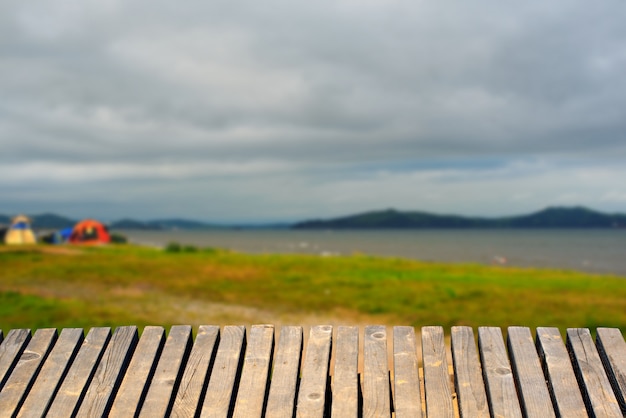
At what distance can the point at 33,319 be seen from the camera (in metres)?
15.6

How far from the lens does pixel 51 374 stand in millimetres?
3420

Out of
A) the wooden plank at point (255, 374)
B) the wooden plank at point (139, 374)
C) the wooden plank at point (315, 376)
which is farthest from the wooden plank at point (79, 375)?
the wooden plank at point (315, 376)

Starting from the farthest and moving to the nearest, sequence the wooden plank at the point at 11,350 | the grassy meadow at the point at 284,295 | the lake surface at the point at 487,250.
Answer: the lake surface at the point at 487,250 < the grassy meadow at the point at 284,295 < the wooden plank at the point at 11,350

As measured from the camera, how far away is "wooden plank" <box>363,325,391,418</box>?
3164mm

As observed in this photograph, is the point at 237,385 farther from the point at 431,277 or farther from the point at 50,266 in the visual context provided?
the point at 50,266

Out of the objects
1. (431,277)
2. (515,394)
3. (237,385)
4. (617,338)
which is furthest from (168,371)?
(431,277)

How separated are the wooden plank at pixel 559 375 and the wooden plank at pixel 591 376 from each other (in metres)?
0.05

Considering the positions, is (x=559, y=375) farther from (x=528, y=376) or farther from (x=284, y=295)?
(x=284, y=295)

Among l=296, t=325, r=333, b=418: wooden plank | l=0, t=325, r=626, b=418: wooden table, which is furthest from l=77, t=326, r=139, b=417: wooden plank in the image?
l=296, t=325, r=333, b=418: wooden plank

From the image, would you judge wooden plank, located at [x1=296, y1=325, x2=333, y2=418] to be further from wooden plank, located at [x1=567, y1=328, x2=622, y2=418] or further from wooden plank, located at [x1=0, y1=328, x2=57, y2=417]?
wooden plank, located at [x1=0, y1=328, x2=57, y2=417]

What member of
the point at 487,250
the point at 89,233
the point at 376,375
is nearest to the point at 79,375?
the point at 376,375

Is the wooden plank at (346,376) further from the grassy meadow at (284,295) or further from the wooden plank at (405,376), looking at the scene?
the grassy meadow at (284,295)

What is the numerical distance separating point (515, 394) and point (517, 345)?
362mm

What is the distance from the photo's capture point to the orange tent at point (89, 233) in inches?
2539
